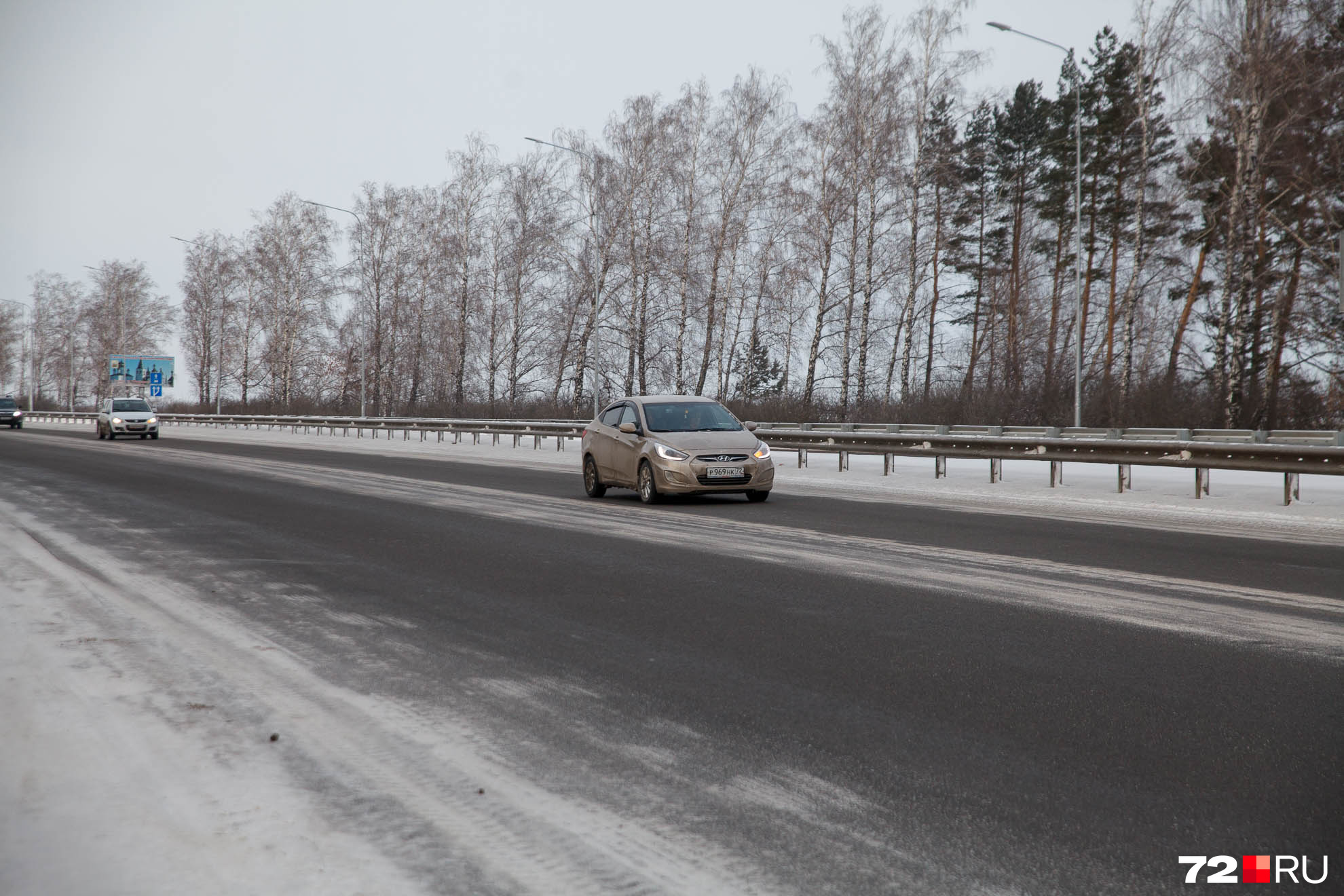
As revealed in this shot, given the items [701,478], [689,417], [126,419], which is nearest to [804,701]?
[701,478]

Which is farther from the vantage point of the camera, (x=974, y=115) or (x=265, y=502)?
(x=974, y=115)

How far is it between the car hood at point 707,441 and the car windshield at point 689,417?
0.57 ft

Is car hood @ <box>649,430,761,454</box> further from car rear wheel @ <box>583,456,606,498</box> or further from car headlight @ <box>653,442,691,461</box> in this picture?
car rear wheel @ <box>583,456,606,498</box>

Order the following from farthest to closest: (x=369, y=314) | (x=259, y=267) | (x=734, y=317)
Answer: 1. (x=259, y=267)
2. (x=369, y=314)
3. (x=734, y=317)

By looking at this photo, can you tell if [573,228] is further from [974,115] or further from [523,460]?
[523,460]

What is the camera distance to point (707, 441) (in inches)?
603

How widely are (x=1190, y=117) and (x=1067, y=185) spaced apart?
Result: 1233cm

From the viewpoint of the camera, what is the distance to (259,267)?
72.7m

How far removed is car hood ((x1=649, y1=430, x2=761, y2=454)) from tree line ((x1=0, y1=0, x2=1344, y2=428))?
1883 centimetres

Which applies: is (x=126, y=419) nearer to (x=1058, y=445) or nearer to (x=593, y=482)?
(x=593, y=482)

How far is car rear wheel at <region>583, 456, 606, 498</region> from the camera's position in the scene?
16625 mm

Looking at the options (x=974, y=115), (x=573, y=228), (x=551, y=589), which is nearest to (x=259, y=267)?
(x=573, y=228)

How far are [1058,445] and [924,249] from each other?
80.1 ft

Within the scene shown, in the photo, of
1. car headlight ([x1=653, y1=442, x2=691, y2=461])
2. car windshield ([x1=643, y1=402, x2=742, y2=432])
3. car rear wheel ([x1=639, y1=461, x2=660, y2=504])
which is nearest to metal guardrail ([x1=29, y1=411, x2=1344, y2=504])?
car windshield ([x1=643, y1=402, x2=742, y2=432])
